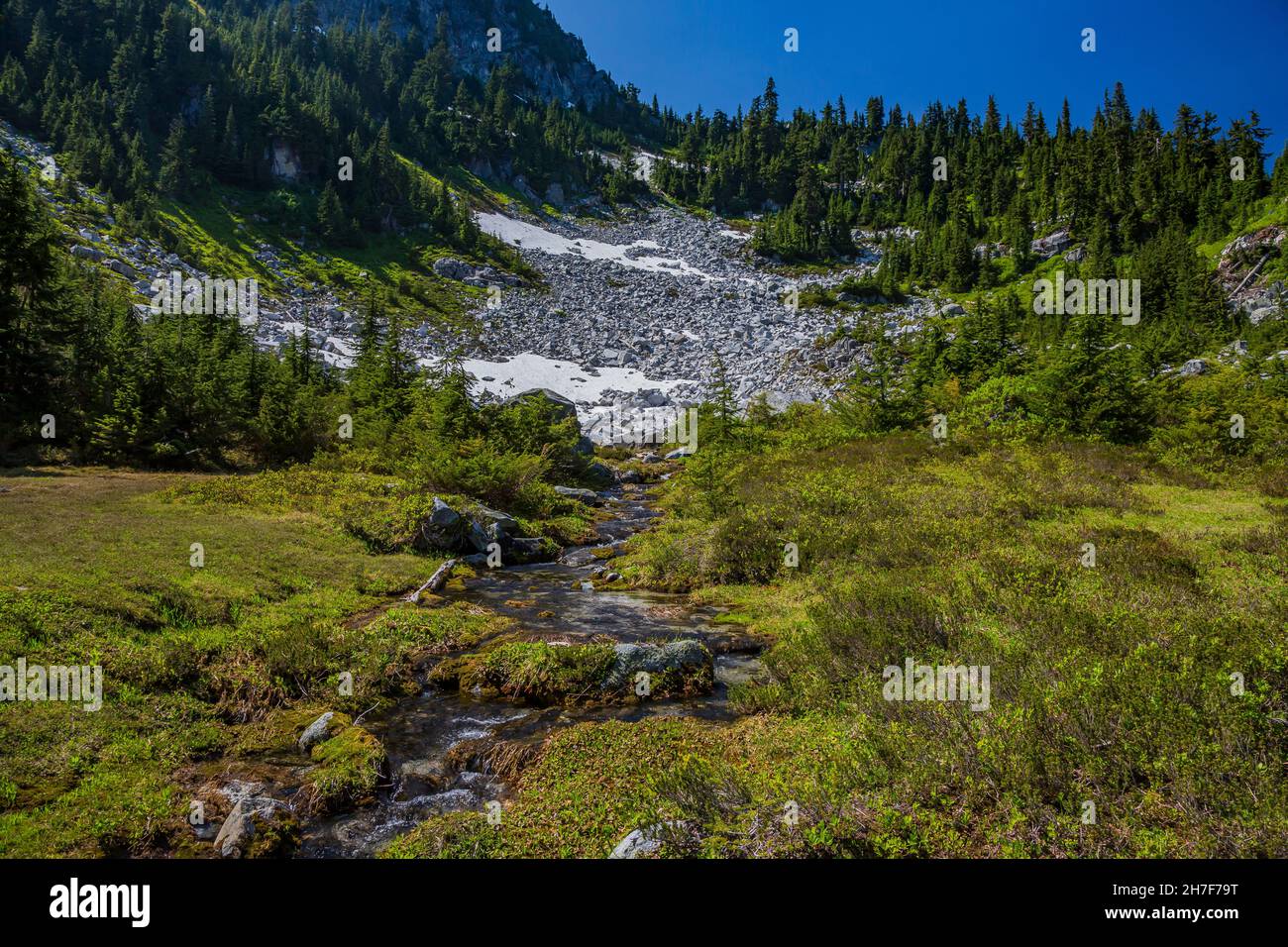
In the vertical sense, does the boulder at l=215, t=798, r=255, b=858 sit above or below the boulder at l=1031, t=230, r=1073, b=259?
below

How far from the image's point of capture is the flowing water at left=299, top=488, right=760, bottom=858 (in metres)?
6.68

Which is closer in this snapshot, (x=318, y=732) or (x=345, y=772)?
(x=345, y=772)

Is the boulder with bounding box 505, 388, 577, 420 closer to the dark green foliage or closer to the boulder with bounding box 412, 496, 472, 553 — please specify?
the boulder with bounding box 412, 496, 472, 553

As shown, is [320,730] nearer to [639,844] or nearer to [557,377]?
[639,844]

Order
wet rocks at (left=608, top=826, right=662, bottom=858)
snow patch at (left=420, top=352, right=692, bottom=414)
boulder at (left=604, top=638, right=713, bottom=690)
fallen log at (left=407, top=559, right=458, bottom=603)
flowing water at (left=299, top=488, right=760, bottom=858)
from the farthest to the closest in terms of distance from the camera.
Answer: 1. snow patch at (left=420, top=352, right=692, bottom=414)
2. fallen log at (left=407, top=559, right=458, bottom=603)
3. boulder at (left=604, top=638, right=713, bottom=690)
4. flowing water at (left=299, top=488, right=760, bottom=858)
5. wet rocks at (left=608, top=826, right=662, bottom=858)

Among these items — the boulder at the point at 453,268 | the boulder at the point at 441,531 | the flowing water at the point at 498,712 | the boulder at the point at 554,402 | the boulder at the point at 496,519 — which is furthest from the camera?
the boulder at the point at 453,268

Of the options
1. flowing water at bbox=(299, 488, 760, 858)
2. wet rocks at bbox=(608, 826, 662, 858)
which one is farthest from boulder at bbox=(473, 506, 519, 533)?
wet rocks at bbox=(608, 826, 662, 858)

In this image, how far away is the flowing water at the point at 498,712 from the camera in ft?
21.9

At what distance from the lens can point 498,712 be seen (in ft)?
30.5

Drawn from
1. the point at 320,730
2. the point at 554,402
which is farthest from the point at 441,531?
the point at 554,402

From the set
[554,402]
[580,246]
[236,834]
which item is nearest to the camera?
[236,834]

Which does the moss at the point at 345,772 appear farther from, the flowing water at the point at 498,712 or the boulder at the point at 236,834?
the boulder at the point at 236,834

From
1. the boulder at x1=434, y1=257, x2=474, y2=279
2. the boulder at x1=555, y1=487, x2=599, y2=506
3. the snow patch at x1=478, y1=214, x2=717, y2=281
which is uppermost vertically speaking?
the snow patch at x1=478, y1=214, x2=717, y2=281

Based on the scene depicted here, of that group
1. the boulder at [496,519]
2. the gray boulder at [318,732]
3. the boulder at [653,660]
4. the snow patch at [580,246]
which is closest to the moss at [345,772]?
the gray boulder at [318,732]
